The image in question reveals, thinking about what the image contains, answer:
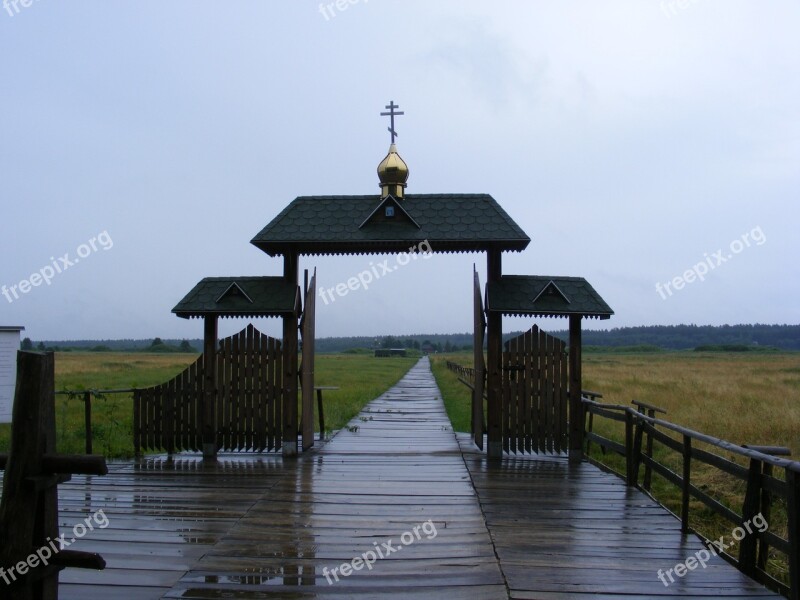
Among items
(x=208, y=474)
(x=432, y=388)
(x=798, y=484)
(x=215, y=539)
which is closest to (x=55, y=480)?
(x=215, y=539)

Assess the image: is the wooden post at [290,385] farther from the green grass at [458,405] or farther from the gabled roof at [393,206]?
the green grass at [458,405]

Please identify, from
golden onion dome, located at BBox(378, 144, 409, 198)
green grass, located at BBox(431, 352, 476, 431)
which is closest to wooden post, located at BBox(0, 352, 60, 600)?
golden onion dome, located at BBox(378, 144, 409, 198)

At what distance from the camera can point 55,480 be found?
3811mm

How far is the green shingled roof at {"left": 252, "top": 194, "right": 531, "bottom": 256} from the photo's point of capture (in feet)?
35.2

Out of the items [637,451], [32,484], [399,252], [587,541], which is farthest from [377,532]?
[399,252]

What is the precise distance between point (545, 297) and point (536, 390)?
142 centimetres

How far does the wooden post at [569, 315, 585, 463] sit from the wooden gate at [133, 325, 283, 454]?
14.5ft

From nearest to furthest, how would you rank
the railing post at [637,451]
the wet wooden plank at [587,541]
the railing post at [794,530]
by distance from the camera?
the railing post at [794,530], the wet wooden plank at [587,541], the railing post at [637,451]

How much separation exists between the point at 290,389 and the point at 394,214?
10.4ft

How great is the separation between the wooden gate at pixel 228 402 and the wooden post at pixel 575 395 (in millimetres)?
4404

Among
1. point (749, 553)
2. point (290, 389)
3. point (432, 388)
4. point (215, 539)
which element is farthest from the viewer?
point (432, 388)

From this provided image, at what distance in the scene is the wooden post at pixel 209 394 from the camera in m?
10.8

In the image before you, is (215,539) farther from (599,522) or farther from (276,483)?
(599,522)

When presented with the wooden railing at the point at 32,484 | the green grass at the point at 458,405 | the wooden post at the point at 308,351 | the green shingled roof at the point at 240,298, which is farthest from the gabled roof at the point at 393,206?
the wooden railing at the point at 32,484
